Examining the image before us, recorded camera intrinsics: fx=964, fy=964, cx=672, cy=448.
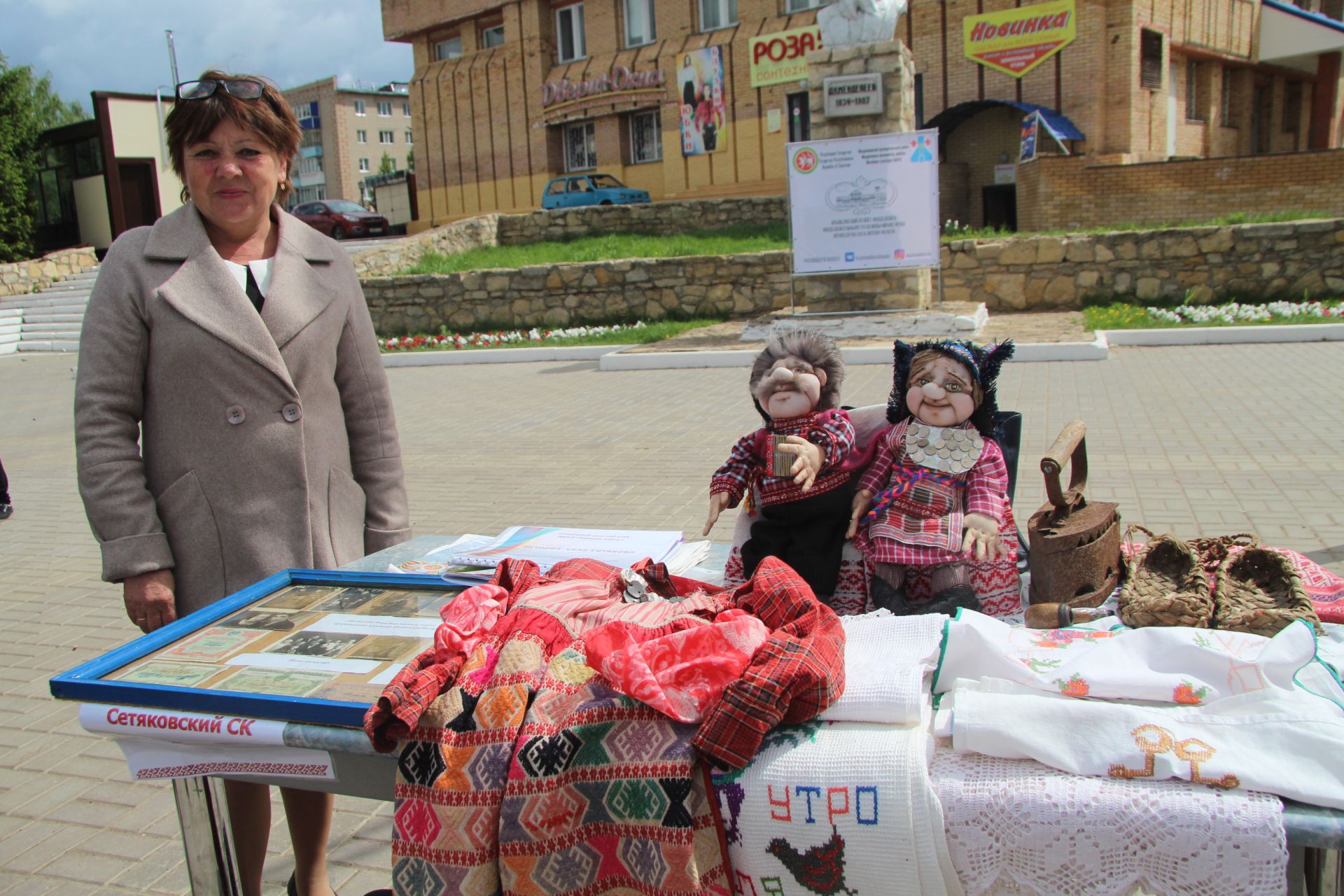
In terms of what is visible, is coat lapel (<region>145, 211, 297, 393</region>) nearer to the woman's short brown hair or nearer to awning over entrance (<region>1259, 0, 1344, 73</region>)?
the woman's short brown hair

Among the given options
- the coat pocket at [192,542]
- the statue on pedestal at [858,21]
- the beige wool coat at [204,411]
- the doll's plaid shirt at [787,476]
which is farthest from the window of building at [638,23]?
the coat pocket at [192,542]

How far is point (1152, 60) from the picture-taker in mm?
22422

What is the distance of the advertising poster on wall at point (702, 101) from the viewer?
26328 mm

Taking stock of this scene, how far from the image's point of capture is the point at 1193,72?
24594 mm

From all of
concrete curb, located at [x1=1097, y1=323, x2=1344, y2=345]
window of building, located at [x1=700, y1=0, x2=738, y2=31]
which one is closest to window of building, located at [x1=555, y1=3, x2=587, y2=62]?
window of building, located at [x1=700, y1=0, x2=738, y2=31]

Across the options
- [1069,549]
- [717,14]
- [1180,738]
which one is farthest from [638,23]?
[1180,738]

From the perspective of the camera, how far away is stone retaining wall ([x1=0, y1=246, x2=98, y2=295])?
23359 mm

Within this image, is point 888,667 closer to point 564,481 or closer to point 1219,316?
point 564,481

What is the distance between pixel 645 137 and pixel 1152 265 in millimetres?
18460

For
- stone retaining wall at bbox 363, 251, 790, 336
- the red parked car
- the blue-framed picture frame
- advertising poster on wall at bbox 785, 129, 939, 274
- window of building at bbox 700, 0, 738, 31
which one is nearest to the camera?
the blue-framed picture frame

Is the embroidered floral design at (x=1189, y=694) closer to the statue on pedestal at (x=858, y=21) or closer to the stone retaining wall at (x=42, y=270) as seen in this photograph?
the statue on pedestal at (x=858, y=21)

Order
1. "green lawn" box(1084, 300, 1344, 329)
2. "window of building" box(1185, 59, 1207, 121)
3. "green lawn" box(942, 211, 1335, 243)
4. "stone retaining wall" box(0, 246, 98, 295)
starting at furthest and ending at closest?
"window of building" box(1185, 59, 1207, 121), "stone retaining wall" box(0, 246, 98, 295), "green lawn" box(942, 211, 1335, 243), "green lawn" box(1084, 300, 1344, 329)

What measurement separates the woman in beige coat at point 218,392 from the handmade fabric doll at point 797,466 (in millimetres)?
1090

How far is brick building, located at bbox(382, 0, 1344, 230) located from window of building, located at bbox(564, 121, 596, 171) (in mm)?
56
